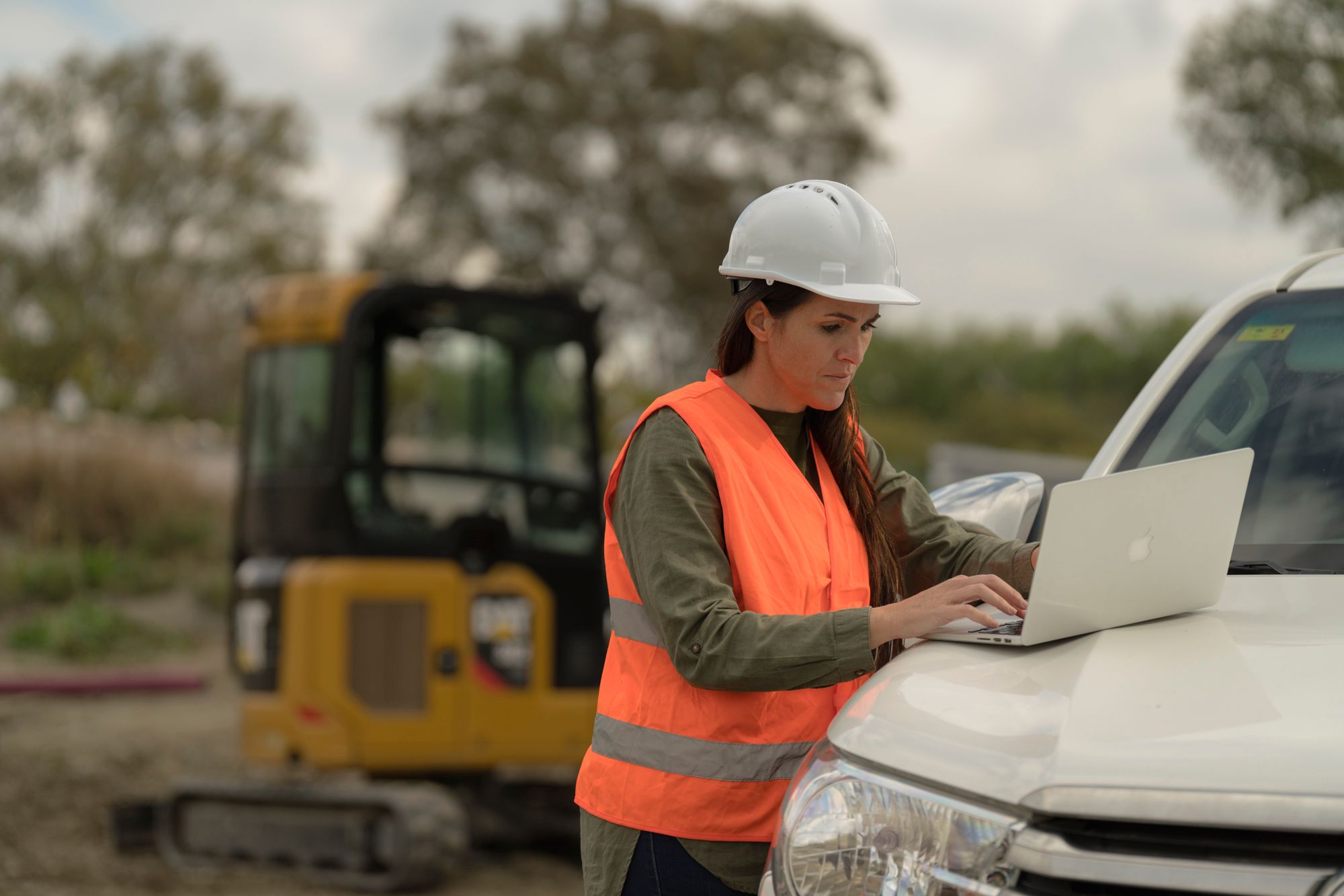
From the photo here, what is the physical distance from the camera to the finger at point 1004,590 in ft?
7.70

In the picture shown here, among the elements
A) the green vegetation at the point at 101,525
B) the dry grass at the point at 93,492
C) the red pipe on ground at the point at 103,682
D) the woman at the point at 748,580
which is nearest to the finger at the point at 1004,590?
the woman at the point at 748,580

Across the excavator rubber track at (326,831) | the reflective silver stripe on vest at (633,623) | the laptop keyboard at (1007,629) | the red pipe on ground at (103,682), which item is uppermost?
the laptop keyboard at (1007,629)

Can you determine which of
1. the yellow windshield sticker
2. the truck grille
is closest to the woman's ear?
the truck grille

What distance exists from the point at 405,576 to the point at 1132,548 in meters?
5.80

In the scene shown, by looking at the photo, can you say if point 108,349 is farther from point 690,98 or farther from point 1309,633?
point 1309,633

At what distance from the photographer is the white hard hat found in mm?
2545

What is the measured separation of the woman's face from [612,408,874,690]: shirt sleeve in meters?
0.24

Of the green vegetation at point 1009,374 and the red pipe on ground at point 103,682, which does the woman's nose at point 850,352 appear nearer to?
the red pipe on ground at point 103,682

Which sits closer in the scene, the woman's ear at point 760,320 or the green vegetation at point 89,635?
the woman's ear at point 760,320

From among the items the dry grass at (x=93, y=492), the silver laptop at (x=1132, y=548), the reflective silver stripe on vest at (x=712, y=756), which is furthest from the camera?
the dry grass at (x=93, y=492)

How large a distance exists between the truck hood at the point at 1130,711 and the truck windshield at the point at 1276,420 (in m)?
0.35

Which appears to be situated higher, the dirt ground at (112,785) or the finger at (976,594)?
the finger at (976,594)

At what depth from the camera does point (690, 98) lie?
99.3 ft

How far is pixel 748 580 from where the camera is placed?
7.91ft
